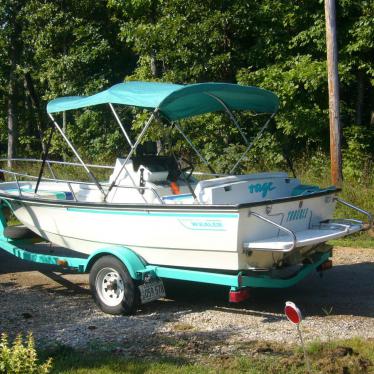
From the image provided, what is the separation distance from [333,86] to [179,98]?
675 centimetres

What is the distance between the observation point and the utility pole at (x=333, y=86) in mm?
13930

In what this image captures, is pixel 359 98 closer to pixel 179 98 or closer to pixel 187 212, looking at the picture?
pixel 179 98

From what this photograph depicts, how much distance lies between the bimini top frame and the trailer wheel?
90 centimetres

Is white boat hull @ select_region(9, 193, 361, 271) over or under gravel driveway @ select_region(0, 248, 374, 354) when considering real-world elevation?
over

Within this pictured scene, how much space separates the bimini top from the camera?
25.5ft

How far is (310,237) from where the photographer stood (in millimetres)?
7527

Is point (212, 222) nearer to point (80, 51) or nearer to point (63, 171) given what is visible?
point (63, 171)

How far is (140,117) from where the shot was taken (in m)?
18.2

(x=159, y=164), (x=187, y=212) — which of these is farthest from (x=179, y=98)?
(x=187, y=212)

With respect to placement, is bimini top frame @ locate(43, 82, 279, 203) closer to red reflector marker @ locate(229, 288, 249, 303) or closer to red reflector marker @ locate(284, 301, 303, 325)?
red reflector marker @ locate(229, 288, 249, 303)

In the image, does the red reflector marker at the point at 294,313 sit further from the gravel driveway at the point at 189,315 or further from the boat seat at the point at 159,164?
the boat seat at the point at 159,164

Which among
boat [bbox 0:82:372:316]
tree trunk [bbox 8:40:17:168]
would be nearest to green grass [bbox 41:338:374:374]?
boat [bbox 0:82:372:316]

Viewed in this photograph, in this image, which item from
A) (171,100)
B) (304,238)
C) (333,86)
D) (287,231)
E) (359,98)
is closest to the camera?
(287,231)

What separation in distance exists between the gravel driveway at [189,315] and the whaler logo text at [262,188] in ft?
4.56
